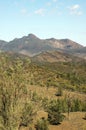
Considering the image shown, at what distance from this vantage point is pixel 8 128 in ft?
62.1

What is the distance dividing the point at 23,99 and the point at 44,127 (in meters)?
13.7

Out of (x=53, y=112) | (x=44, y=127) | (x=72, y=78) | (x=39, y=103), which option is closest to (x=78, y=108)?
(x=53, y=112)

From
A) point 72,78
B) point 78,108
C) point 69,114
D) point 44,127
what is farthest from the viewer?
point 72,78

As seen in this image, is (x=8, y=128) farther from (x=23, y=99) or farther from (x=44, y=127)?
(x=44, y=127)

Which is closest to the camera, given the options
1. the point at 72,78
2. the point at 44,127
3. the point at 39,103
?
the point at 39,103

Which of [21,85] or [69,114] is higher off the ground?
[21,85]

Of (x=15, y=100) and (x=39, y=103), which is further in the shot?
(x=39, y=103)

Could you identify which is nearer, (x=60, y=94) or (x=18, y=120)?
(x=18, y=120)

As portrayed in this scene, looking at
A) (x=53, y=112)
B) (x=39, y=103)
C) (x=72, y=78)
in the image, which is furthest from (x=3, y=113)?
(x=72, y=78)

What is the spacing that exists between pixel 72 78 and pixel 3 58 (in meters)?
91.0

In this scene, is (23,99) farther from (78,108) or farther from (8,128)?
(78,108)

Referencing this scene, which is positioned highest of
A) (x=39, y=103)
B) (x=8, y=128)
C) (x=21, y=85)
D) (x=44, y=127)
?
(x=21, y=85)

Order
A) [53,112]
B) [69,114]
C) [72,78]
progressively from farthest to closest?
[72,78] → [69,114] → [53,112]

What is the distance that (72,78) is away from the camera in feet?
357
